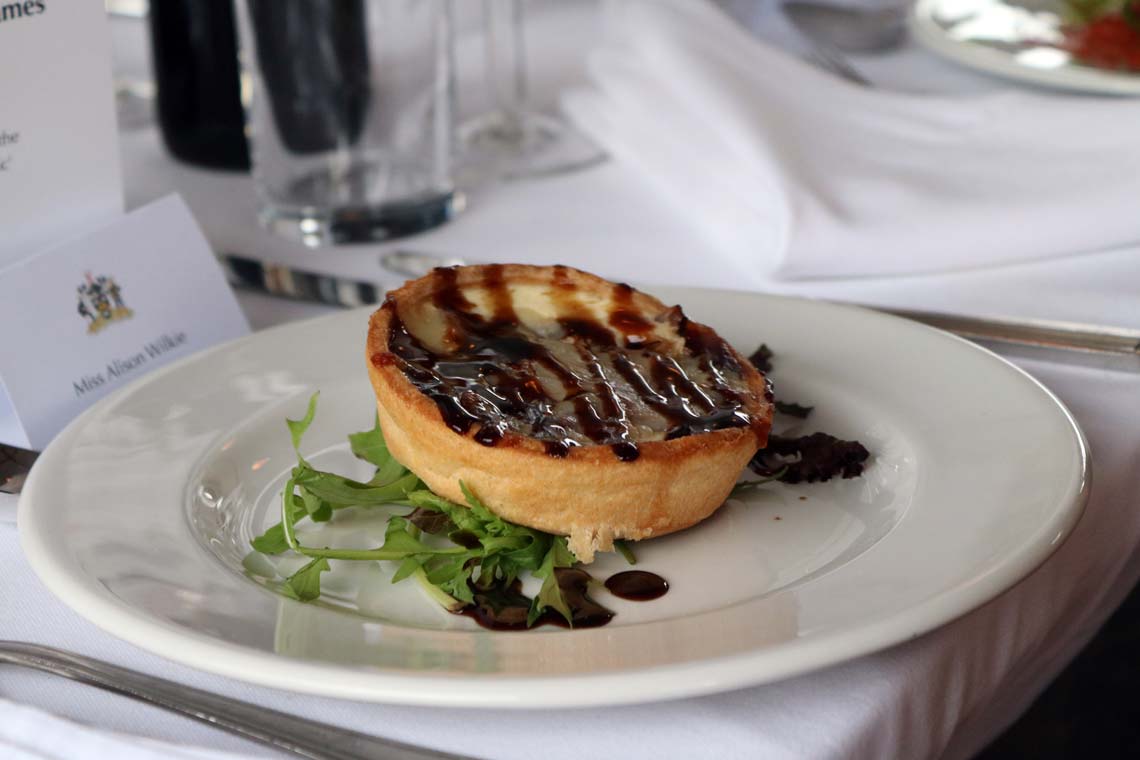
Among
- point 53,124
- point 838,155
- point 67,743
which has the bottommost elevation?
point 67,743

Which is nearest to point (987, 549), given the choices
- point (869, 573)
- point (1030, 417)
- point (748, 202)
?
point (869, 573)

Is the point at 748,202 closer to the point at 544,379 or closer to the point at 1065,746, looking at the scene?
the point at 544,379

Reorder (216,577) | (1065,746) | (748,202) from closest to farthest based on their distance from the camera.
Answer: (216,577) → (748,202) → (1065,746)

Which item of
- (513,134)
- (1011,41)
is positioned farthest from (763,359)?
(1011,41)

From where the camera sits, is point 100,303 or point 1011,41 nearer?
point 100,303

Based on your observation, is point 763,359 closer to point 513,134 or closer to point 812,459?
point 812,459

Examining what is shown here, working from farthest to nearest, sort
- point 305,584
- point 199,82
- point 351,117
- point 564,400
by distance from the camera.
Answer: point 199,82 < point 351,117 < point 564,400 < point 305,584

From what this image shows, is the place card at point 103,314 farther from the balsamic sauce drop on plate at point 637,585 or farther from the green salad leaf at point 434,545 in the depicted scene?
the balsamic sauce drop on plate at point 637,585

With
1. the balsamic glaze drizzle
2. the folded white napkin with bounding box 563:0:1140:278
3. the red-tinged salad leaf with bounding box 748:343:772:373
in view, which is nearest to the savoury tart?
the balsamic glaze drizzle
